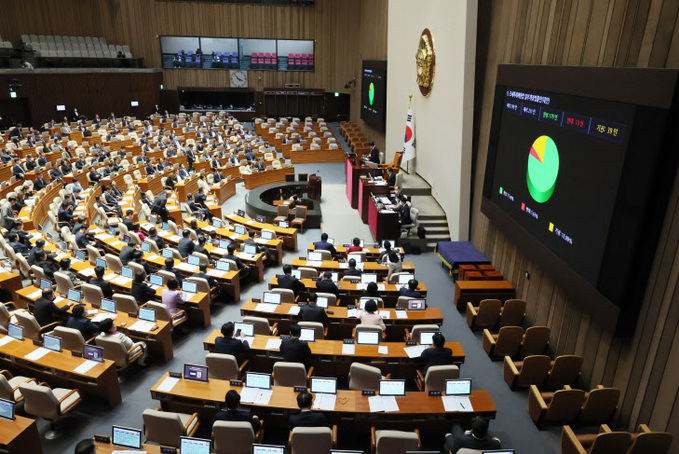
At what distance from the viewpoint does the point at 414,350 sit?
7078mm

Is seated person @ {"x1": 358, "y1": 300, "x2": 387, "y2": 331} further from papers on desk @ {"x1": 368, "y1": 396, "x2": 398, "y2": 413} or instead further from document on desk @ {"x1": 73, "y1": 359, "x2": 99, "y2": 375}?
document on desk @ {"x1": 73, "y1": 359, "x2": 99, "y2": 375}

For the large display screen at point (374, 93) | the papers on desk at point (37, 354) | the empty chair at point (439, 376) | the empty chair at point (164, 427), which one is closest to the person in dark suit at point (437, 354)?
the empty chair at point (439, 376)

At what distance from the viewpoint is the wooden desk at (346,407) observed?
5.75 meters

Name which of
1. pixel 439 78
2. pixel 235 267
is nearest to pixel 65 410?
pixel 235 267

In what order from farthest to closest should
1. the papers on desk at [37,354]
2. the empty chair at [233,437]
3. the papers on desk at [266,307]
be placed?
1. the papers on desk at [266,307]
2. the papers on desk at [37,354]
3. the empty chair at [233,437]

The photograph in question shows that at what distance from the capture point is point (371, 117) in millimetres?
24594

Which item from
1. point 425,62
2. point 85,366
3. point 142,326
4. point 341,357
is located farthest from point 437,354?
point 425,62

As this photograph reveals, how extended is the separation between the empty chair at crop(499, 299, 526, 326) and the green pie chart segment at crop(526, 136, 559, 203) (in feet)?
6.39

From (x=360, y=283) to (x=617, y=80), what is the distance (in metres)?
5.57

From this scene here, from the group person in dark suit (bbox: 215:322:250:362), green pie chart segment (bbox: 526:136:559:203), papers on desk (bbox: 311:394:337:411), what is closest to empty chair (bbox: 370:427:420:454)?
papers on desk (bbox: 311:394:337:411)

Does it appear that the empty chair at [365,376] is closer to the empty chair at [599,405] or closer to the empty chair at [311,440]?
the empty chair at [311,440]

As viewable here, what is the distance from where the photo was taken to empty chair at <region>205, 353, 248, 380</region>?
21.1 feet

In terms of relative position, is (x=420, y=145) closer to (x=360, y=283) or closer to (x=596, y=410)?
(x=360, y=283)

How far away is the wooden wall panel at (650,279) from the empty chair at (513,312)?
0.83ft
